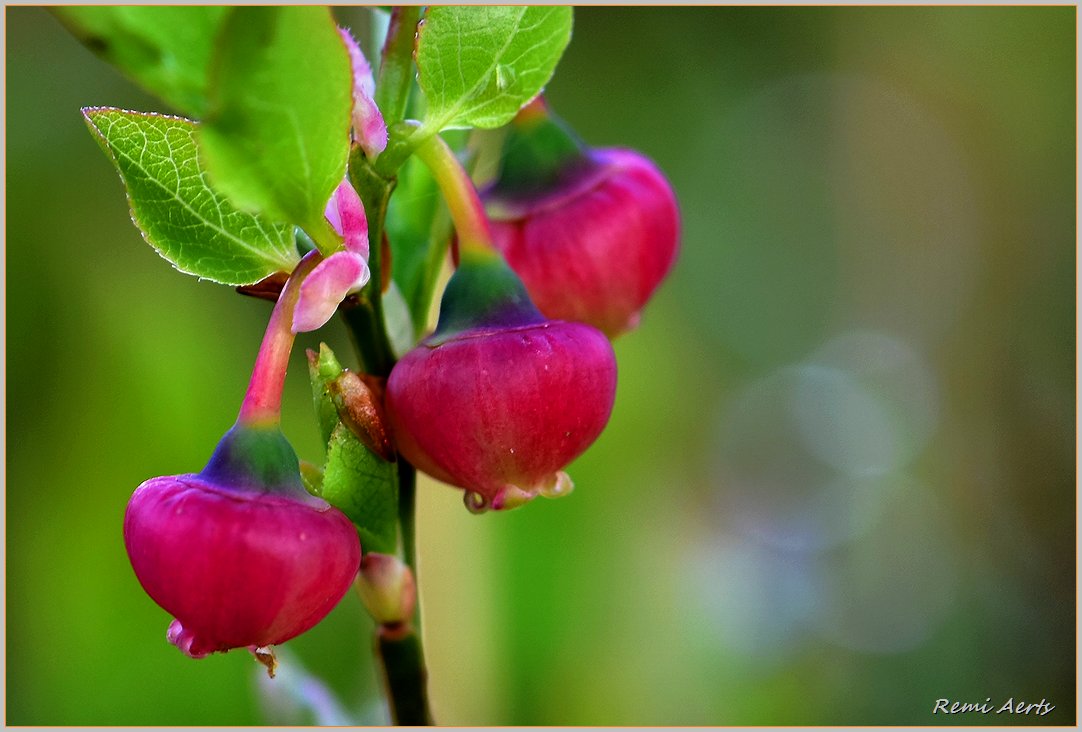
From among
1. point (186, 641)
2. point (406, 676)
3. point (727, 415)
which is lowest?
→ point (727, 415)

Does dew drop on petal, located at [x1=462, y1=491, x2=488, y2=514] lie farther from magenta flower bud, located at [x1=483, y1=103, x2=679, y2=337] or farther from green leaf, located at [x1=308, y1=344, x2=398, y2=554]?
magenta flower bud, located at [x1=483, y1=103, x2=679, y2=337]

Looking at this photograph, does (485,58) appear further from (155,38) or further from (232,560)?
(232,560)

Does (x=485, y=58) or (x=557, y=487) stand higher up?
(x=485, y=58)

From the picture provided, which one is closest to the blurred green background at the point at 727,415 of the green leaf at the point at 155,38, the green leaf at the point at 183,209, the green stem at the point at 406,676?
the green stem at the point at 406,676

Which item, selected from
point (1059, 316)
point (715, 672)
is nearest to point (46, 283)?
point (715, 672)

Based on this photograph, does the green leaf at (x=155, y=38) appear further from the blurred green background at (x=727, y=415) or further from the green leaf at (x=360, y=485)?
the blurred green background at (x=727, y=415)

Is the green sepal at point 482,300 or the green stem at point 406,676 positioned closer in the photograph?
the green sepal at point 482,300

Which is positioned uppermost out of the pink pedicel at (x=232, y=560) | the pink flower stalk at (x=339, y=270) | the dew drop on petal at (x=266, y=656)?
the pink flower stalk at (x=339, y=270)

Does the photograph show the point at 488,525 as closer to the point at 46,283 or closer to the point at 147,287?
the point at 147,287

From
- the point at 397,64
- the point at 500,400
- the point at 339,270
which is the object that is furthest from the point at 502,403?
the point at 397,64
